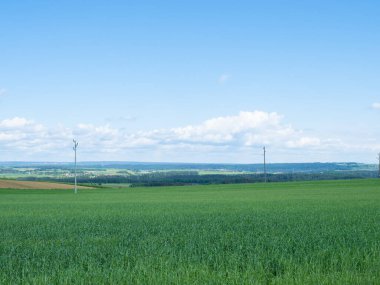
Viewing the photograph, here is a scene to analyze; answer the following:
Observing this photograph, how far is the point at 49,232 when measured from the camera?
21859 mm

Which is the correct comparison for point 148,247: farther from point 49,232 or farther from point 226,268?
point 49,232

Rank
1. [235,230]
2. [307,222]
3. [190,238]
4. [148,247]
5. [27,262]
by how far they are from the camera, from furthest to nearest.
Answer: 1. [307,222]
2. [235,230]
3. [190,238]
4. [148,247]
5. [27,262]

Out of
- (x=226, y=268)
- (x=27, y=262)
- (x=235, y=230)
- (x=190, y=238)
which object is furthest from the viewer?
(x=235, y=230)

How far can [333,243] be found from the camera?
1680 cm

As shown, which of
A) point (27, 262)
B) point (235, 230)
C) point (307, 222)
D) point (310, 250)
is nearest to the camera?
point (27, 262)

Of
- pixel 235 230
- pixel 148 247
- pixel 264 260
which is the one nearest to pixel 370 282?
pixel 264 260

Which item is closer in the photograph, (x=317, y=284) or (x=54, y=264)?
(x=317, y=284)

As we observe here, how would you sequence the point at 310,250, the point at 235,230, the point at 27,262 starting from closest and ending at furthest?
the point at 27,262 → the point at 310,250 → the point at 235,230

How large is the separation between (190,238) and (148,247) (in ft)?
8.43

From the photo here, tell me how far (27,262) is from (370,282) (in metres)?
7.74

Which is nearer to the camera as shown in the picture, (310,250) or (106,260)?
(106,260)

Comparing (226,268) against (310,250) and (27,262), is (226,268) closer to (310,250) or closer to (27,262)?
(310,250)

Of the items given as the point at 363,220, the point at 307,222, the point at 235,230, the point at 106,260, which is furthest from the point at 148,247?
the point at 363,220

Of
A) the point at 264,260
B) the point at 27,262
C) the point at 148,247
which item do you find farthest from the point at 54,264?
the point at 264,260
